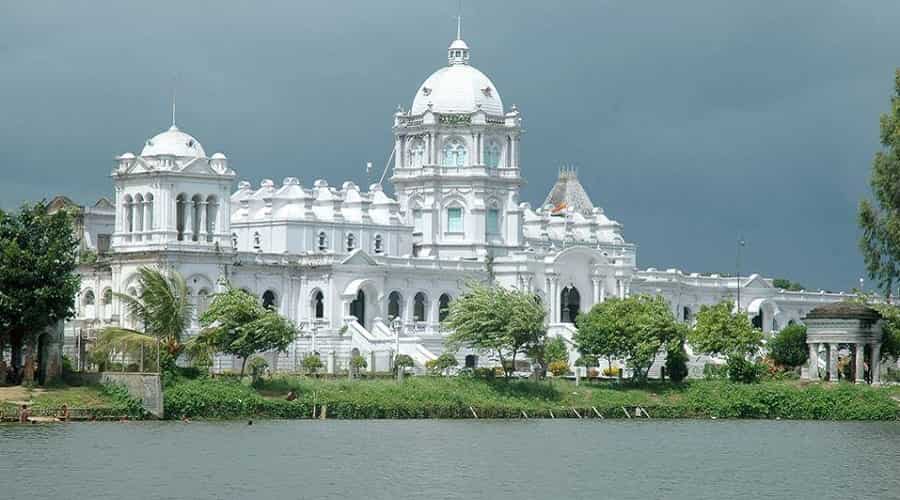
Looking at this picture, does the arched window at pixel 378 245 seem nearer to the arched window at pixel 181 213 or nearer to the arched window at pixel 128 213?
the arched window at pixel 181 213

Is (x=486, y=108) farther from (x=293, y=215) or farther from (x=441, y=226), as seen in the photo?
(x=293, y=215)

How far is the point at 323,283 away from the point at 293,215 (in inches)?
215

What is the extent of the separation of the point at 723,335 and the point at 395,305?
24.1 metres

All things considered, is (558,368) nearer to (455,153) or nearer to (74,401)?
(455,153)

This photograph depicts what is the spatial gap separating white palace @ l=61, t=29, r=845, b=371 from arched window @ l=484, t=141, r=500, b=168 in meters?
0.09

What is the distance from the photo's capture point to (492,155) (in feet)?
408

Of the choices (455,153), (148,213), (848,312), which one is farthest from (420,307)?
(848,312)

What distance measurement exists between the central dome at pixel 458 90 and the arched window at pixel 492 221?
6031mm

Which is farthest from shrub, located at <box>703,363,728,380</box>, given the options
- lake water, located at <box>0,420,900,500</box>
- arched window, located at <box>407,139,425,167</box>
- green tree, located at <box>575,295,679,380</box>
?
arched window, located at <box>407,139,425,167</box>

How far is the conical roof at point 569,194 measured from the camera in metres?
149

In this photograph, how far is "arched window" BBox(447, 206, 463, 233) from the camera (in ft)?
405

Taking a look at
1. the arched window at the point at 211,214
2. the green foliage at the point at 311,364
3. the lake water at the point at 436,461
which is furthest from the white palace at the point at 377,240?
the lake water at the point at 436,461

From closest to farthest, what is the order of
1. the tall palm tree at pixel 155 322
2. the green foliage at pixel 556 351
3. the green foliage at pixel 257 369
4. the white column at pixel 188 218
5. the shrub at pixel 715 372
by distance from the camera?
the tall palm tree at pixel 155 322 → the green foliage at pixel 257 369 → the shrub at pixel 715 372 → the green foliage at pixel 556 351 → the white column at pixel 188 218

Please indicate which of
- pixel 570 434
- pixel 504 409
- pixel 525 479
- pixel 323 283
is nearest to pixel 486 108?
pixel 323 283
